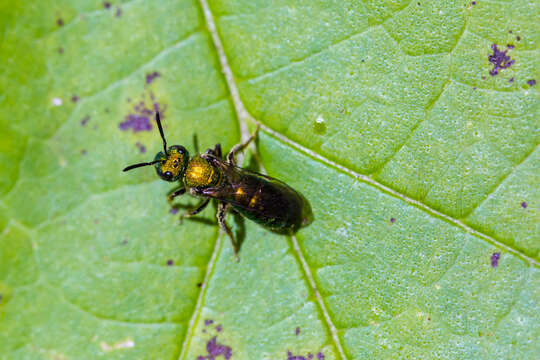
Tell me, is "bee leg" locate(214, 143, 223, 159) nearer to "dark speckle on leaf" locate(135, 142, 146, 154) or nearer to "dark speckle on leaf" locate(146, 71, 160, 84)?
"dark speckle on leaf" locate(135, 142, 146, 154)

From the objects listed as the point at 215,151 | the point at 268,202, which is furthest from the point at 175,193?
the point at 268,202

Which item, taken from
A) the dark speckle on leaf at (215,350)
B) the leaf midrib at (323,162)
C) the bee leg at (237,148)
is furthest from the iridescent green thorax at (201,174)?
the dark speckle on leaf at (215,350)

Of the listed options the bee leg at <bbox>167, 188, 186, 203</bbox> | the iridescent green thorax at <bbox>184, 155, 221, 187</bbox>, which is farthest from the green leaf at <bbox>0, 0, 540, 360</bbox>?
the iridescent green thorax at <bbox>184, 155, 221, 187</bbox>

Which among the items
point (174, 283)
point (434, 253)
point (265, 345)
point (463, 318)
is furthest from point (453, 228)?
point (174, 283)

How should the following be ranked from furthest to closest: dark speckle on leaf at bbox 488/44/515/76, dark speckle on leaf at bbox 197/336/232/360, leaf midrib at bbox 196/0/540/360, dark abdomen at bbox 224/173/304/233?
dark speckle on leaf at bbox 197/336/232/360, dark abdomen at bbox 224/173/304/233, leaf midrib at bbox 196/0/540/360, dark speckle on leaf at bbox 488/44/515/76

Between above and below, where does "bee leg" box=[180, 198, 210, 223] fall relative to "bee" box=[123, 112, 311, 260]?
below

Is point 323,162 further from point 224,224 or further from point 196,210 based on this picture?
point 196,210

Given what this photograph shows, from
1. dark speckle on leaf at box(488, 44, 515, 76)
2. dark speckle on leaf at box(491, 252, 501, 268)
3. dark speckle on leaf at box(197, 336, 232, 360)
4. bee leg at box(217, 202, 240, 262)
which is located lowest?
dark speckle on leaf at box(197, 336, 232, 360)
